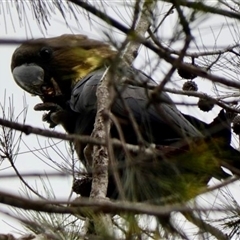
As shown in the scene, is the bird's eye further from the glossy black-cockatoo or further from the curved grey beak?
the curved grey beak

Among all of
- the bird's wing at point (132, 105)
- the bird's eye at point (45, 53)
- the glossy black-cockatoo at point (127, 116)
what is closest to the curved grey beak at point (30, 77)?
the glossy black-cockatoo at point (127, 116)

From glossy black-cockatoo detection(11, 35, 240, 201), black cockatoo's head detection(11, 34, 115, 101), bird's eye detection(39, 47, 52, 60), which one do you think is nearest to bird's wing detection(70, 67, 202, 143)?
glossy black-cockatoo detection(11, 35, 240, 201)

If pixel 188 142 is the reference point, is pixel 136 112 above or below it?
above

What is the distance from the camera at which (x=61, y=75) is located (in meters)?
4.49

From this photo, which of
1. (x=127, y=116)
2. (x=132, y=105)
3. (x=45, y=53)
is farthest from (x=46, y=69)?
(x=127, y=116)

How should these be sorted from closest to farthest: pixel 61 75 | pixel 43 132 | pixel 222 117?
1. pixel 43 132
2. pixel 222 117
3. pixel 61 75

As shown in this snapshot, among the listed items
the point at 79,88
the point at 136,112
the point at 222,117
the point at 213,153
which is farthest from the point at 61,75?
the point at 213,153

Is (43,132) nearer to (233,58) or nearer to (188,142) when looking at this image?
(188,142)

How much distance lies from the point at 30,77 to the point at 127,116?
1939 mm

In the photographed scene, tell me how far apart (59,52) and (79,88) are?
530mm

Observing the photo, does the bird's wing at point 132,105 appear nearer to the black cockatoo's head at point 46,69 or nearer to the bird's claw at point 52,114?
the bird's claw at point 52,114

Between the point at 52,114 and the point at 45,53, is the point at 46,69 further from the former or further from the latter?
the point at 52,114

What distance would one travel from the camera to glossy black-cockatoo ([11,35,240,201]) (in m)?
1.86

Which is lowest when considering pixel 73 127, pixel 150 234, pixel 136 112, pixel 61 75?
pixel 150 234
